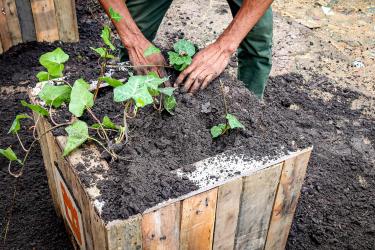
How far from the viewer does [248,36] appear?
2688 millimetres

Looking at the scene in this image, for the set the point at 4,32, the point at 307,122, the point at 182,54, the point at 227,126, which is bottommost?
the point at 307,122

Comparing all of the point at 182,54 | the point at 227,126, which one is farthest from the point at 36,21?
the point at 227,126

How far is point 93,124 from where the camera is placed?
178cm

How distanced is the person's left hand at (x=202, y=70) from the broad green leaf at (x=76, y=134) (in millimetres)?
522

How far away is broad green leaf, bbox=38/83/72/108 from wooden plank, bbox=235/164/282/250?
736mm

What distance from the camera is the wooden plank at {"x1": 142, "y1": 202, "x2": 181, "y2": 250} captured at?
4.93 ft

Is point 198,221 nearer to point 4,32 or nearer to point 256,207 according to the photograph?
point 256,207

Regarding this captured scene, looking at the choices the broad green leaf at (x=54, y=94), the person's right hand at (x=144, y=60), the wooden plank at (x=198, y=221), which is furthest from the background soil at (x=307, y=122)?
the wooden plank at (x=198, y=221)

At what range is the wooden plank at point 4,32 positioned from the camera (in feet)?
11.3

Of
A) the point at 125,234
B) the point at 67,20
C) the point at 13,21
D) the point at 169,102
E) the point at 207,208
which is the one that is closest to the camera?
the point at 125,234

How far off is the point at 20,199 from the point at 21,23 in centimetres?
160

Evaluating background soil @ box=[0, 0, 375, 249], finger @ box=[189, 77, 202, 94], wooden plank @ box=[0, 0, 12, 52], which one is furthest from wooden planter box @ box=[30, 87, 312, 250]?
wooden plank @ box=[0, 0, 12, 52]

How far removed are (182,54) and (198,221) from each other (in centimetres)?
76

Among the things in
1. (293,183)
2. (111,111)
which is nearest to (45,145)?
(111,111)
